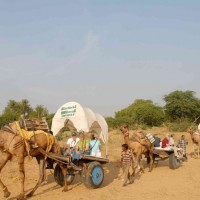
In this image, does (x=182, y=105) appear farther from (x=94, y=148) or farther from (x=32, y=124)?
(x=32, y=124)

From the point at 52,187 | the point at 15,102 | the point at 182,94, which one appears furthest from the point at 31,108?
the point at 52,187

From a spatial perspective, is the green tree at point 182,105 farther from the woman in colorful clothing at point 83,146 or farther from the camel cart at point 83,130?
the woman in colorful clothing at point 83,146

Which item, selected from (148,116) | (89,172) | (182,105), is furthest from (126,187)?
(148,116)

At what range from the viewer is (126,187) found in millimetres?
11633

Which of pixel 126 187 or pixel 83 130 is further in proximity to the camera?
pixel 83 130

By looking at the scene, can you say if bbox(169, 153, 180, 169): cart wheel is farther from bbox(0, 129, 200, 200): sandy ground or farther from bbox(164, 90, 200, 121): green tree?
bbox(164, 90, 200, 121): green tree

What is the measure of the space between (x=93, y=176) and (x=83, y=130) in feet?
7.89

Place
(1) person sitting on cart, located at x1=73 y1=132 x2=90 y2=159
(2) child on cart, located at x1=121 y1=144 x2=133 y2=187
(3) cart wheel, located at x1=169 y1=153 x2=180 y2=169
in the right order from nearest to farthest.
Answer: (2) child on cart, located at x1=121 y1=144 x2=133 y2=187 → (1) person sitting on cart, located at x1=73 y1=132 x2=90 y2=159 → (3) cart wheel, located at x1=169 y1=153 x2=180 y2=169

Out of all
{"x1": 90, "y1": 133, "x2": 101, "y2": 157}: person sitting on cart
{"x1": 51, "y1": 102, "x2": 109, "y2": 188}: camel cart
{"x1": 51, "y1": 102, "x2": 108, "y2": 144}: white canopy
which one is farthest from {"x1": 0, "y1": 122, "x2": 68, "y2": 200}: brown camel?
{"x1": 51, "y1": 102, "x2": 108, "y2": 144}: white canopy

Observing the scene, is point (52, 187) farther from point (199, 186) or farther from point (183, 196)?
point (199, 186)

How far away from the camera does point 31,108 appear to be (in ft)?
156

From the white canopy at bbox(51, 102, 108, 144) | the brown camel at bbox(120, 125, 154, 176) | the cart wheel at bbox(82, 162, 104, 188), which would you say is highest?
the white canopy at bbox(51, 102, 108, 144)

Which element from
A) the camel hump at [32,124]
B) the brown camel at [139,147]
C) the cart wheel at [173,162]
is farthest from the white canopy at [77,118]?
the cart wheel at [173,162]

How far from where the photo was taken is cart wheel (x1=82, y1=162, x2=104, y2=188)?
422 inches
